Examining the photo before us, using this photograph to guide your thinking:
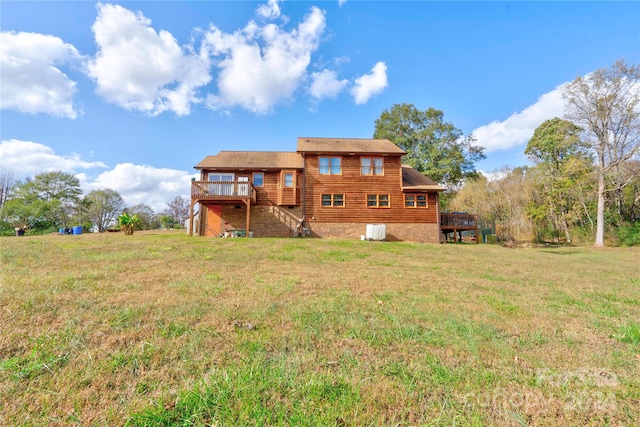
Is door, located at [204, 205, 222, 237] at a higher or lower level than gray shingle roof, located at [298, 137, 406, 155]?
lower

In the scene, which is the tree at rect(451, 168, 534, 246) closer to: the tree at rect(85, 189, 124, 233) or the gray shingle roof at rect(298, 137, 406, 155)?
Result: the gray shingle roof at rect(298, 137, 406, 155)

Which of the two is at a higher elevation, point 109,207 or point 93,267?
point 109,207

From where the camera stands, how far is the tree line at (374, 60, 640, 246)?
2045cm

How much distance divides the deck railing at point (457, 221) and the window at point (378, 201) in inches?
193

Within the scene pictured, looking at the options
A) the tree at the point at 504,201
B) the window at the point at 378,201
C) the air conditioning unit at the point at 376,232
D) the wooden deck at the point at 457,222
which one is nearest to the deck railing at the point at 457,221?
the wooden deck at the point at 457,222

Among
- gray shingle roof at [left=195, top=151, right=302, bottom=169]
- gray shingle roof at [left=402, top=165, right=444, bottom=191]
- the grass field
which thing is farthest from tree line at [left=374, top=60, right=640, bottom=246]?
the grass field

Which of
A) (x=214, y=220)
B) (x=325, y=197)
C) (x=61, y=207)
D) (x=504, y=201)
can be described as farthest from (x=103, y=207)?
(x=504, y=201)

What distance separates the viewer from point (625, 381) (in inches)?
91.2

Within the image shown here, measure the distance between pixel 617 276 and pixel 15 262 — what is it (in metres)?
16.4

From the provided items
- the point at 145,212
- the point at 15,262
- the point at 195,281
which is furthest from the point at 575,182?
the point at 145,212

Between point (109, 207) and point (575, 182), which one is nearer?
point (575, 182)

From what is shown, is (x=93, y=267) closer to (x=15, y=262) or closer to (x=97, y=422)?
(x=15, y=262)

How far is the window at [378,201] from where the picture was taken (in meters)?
18.8

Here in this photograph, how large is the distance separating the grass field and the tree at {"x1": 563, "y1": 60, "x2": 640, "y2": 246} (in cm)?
2369
